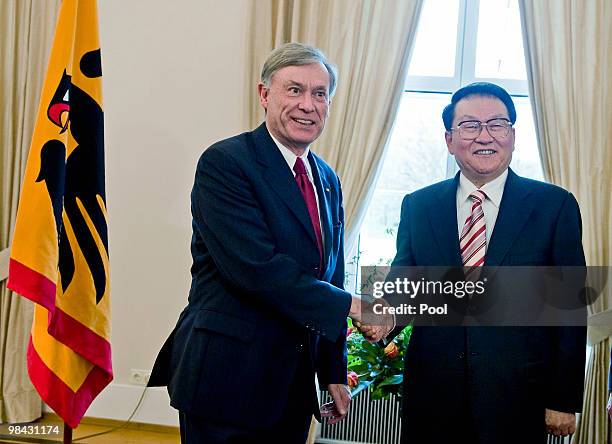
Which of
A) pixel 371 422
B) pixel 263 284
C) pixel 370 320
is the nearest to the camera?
pixel 263 284

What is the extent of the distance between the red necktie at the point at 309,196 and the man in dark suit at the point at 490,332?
13.6 inches

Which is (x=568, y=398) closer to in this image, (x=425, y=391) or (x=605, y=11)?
(x=425, y=391)

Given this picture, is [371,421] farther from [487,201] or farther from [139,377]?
[487,201]

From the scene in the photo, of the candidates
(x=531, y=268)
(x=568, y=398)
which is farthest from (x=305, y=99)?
(x=568, y=398)

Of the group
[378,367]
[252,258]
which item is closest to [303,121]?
[252,258]

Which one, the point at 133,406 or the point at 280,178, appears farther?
the point at 133,406

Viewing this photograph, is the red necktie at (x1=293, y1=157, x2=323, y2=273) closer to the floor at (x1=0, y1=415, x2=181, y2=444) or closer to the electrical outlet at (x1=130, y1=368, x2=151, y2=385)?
the floor at (x1=0, y1=415, x2=181, y2=444)

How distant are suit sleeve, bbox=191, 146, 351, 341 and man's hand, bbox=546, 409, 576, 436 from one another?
659 millimetres

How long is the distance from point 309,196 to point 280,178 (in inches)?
5.1

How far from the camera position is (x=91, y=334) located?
2.81 m

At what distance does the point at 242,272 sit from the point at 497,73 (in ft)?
8.96

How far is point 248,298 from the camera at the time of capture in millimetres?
1947

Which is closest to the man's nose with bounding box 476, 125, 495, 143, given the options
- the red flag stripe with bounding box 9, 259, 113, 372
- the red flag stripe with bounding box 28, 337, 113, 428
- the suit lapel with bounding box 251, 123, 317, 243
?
the suit lapel with bounding box 251, 123, 317, 243

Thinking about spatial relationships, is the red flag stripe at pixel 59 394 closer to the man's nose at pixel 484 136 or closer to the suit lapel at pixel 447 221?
the suit lapel at pixel 447 221
